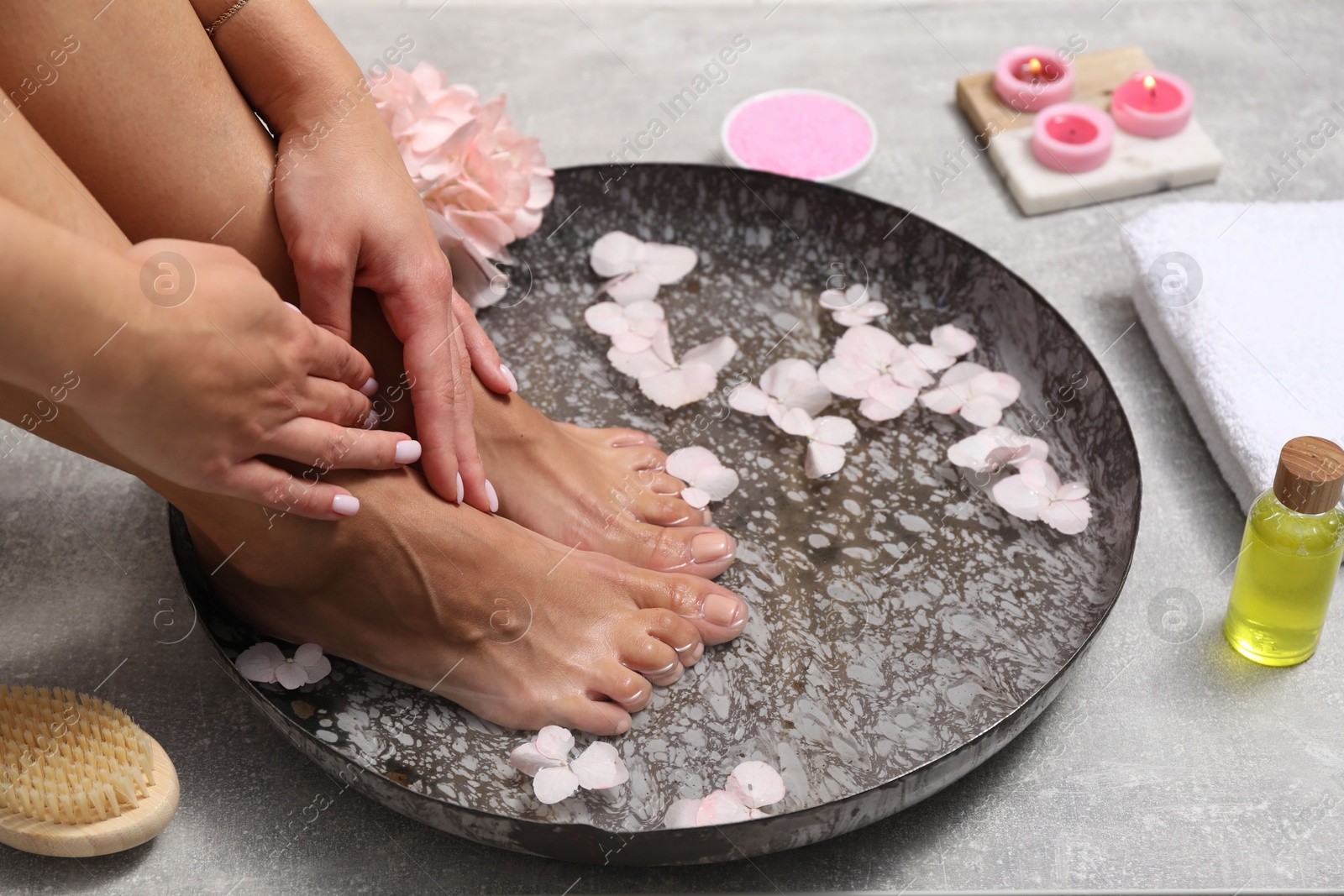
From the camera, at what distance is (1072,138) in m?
1.48

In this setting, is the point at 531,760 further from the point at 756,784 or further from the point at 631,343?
the point at 631,343

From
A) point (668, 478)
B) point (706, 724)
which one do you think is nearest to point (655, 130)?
point (668, 478)

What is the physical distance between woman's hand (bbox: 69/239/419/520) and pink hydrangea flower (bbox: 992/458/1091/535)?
562mm

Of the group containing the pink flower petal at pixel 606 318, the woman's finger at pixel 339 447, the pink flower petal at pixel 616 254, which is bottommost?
the pink flower petal at pixel 606 318

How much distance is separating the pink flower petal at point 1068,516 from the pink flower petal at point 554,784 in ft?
1.54

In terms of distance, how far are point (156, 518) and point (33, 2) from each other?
0.53 m

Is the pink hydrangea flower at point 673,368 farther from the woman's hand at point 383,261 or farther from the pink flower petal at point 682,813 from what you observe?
the pink flower petal at point 682,813

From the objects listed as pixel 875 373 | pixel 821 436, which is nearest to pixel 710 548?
pixel 821 436

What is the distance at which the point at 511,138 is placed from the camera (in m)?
1.24

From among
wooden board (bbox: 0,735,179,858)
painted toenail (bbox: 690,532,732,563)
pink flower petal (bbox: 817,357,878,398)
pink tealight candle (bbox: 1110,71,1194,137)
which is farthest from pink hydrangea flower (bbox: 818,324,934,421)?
wooden board (bbox: 0,735,179,858)

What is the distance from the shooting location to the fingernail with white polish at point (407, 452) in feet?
2.88

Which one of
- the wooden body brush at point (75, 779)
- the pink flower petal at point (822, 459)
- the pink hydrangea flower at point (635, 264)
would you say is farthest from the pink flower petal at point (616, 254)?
the wooden body brush at point (75, 779)

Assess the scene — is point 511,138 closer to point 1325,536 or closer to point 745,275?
point 745,275

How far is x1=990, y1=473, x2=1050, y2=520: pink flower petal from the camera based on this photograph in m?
1.03
